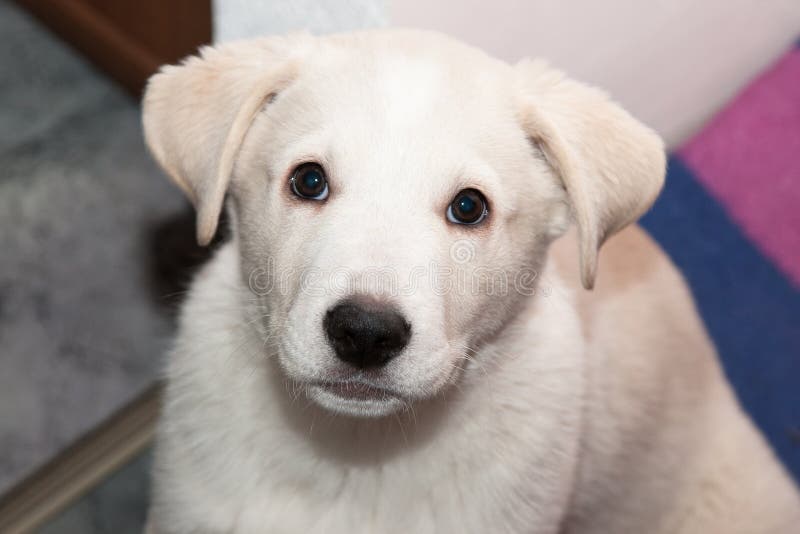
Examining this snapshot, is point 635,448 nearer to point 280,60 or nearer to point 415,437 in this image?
point 415,437

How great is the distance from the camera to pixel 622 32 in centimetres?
358

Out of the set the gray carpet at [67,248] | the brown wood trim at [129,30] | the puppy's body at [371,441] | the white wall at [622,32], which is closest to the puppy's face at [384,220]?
the puppy's body at [371,441]

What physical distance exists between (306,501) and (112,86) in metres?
2.94

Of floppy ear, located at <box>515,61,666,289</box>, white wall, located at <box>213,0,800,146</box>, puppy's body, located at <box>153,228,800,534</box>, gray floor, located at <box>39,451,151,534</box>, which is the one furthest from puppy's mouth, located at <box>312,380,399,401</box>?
gray floor, located at <box>39,451,151,534</box>

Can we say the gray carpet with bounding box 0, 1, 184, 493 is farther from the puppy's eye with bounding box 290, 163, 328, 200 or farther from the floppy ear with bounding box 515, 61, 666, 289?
the floppy ear with bounding box 515, 61, 666, 289


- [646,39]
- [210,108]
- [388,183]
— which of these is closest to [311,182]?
[388,183]

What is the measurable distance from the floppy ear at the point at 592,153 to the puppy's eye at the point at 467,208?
223 millimetres

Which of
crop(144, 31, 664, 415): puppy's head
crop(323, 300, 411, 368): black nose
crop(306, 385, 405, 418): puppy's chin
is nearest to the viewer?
crop(323, 300, 411, 368): black nose

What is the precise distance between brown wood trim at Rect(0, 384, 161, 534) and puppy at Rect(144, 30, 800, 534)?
109cm

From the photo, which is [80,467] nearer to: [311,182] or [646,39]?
[311,182]

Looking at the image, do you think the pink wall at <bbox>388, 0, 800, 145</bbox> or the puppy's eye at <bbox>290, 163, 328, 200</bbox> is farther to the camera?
the pink wall at <bbox>388, 0, 800, 145</bbox>

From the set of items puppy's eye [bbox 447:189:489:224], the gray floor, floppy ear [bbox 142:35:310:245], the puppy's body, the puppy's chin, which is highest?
puppy's eye [bbox 447:189:489:224]

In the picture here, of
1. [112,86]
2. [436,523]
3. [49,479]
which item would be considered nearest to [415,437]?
[436,523]

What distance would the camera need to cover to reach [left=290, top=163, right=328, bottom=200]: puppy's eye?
2109 millimetres
